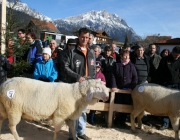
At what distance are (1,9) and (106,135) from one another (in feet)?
12.6

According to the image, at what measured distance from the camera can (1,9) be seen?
4805 millimetres

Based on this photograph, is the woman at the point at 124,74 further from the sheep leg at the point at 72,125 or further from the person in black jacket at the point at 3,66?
the person in black jacket at the point at 3,66

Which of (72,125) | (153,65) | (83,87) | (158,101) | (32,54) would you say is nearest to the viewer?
(83,87)

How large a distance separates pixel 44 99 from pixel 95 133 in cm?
176

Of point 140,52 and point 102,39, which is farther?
point 102,39

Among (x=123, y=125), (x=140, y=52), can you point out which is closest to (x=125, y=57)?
(x=140, y=52)

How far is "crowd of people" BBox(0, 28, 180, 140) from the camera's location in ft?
13.1

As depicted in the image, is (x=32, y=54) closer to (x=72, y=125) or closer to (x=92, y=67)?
(x=92, y=67)

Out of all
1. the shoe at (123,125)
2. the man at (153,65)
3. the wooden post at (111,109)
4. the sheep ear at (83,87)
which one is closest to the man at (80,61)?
the sheep ear at (83,87)

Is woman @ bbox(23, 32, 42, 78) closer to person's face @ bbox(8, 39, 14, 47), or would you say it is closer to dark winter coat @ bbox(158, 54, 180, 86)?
person's face @ bbox(8, 39, 14, 47)

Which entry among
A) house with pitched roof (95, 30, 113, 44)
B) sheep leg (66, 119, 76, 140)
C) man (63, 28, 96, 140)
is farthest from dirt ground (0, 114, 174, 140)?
house with pitched roof (95, 30, 113, 44)

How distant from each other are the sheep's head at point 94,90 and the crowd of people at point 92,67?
0.20 meters

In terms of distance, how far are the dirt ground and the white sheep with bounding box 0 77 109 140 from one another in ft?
2.74

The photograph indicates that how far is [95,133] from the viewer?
476 cm
